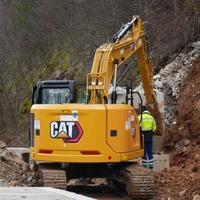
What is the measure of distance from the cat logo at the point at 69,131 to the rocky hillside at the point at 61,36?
34.0 ft

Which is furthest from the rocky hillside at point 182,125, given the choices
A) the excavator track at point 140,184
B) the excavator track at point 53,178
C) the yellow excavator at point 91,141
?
the excavator track at point 53,178

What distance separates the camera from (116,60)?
14688 millimetres

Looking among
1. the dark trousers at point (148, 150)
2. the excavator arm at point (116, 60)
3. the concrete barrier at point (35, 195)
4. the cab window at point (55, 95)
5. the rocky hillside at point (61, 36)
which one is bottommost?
the concrete barrier at point (35, 195)

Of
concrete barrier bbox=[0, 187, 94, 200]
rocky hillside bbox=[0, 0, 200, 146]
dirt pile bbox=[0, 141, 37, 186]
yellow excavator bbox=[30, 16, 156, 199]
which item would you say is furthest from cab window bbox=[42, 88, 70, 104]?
concrete barrier bbox=[0, 187, 94, 200]

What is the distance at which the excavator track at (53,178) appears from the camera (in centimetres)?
1251

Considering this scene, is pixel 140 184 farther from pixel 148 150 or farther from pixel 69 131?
pixel 148 150

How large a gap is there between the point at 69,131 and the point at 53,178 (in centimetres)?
92

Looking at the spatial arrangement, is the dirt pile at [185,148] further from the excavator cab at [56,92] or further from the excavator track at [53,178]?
the excavator cab at [56,92]

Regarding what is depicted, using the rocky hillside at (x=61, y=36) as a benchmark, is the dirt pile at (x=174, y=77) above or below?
below

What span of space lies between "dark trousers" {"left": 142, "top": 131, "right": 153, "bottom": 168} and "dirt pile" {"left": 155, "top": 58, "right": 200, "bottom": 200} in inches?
21.6

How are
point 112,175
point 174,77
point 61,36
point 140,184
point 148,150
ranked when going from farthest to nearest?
point 61,36 → point 174,77 → point 148,150 → point 112,175 → point 140,184

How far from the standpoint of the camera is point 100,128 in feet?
42.3

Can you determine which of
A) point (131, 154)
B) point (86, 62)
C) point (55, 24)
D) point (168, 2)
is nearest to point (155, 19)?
point (168, 2)

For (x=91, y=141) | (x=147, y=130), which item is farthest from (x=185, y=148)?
(x=91, y=141)
